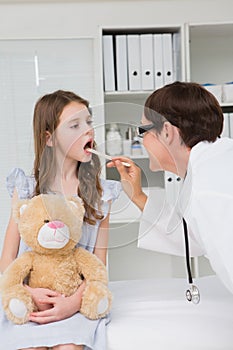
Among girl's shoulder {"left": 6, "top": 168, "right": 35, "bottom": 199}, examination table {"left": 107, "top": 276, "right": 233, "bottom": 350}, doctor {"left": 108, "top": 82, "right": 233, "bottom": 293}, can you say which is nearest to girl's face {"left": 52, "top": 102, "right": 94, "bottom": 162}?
doctor {"left": 108, "top": 82, "right": 233, "bottom": 293}

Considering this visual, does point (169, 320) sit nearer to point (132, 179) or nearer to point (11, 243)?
point (132, 179)

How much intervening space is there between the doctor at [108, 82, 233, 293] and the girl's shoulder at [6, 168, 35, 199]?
0.38 m

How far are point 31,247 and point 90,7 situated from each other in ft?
5.14

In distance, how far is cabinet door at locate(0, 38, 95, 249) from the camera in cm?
291

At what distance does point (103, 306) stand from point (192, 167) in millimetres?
461

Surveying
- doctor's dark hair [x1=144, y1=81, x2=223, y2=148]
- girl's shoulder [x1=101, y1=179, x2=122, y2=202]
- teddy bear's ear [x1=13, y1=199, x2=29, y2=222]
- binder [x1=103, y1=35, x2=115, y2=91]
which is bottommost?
teddy bear's ear [x1=13, y1=199, x2=29, y2=222]

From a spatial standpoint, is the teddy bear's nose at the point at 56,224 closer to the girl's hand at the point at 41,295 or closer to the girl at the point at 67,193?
the girl at the point at 67,193

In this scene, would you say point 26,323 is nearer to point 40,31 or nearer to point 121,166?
point 121,166

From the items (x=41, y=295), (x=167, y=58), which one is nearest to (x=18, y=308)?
(x=41, y=295)

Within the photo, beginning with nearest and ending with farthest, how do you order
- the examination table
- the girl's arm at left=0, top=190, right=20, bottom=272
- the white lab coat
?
1. the white lab coat
2. the examination table
3. the girl's arm at left=0, top=190, right=20, bottom=272

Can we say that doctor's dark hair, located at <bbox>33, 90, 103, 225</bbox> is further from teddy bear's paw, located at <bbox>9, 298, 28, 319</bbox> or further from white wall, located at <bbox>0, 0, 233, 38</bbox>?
white wall, located at <bbox>0, 0, 233, 38</bbox>

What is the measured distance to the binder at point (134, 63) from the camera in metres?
2.88

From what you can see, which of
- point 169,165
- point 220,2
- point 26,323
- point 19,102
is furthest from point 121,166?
point 220,2

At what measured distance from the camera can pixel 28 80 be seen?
2930 millimetres
